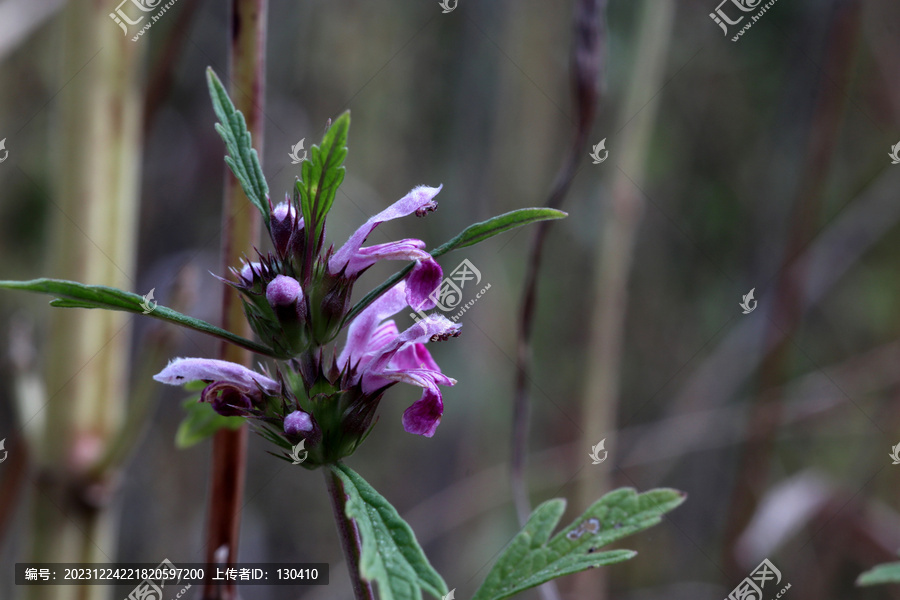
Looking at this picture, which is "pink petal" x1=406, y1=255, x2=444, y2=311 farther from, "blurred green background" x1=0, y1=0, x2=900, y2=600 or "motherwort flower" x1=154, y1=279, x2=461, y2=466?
"blurred green background" x1=0, y1=0, x2=900, y2=600

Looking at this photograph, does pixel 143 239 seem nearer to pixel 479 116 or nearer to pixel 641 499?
pixel 479 116

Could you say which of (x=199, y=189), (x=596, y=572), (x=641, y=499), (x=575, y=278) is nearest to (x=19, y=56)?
(x=199, y=189)

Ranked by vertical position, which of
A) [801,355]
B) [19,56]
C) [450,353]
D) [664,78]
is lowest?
[801,355]

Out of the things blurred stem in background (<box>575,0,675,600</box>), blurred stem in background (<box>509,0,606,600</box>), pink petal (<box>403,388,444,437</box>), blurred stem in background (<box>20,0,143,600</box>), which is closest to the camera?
pink petal (<box>403,388,444,437</box>)

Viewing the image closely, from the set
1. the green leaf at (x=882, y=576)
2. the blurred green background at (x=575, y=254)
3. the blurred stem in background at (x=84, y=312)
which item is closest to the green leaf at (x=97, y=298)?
the green leaf at (x=882, y=576)

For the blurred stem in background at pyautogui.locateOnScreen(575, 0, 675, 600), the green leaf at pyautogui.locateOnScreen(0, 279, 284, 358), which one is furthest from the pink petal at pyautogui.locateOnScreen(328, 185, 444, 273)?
the blurred stem in background at pyautogui.locateOnScreen(575, 0, 675, 600)

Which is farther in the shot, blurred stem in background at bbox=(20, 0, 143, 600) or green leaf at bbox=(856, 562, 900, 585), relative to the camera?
blurred stem in background at bbox=(20, 0, 143, 600)
